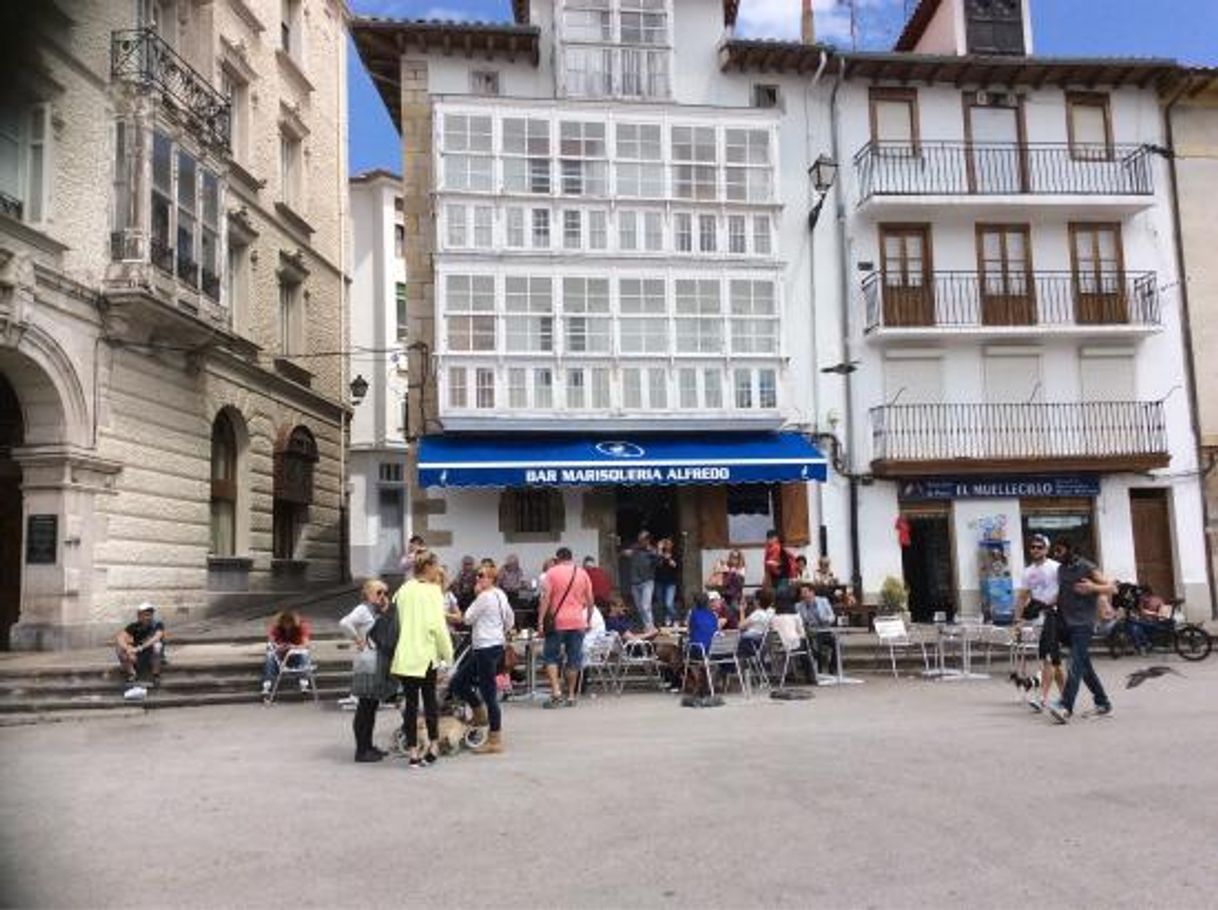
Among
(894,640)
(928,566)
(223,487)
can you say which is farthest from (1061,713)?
(223,487)

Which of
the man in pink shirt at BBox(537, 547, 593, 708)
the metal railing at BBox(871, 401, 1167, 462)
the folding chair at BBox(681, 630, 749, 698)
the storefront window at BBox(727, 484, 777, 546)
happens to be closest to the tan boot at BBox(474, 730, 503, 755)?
the man in pink shirt at BBox(537, 547, 593, 708)

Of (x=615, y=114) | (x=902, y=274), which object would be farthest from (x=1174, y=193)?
(x=615, y=114)

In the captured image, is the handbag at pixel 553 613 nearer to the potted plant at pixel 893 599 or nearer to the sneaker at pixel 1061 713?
the sneaker at pixel 1061 713

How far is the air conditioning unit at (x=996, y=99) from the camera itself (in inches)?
939

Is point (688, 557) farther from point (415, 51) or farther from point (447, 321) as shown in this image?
point (415, 51)

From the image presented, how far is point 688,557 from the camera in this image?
21.8 meters

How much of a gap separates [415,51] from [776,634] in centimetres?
1437

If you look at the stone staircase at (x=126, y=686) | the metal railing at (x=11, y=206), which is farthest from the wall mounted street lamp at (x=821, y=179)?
the metal railing at (x=11, y=206)

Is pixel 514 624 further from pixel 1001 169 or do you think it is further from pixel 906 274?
pixel 1001 169

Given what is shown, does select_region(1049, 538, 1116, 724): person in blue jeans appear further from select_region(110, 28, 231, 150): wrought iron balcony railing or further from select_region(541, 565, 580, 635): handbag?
select_region(110, 28, 231, 150): wrought iron balcony railing

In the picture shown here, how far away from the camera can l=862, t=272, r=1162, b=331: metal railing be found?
23.0 metres

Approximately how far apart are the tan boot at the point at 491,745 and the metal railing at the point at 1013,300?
15.4 metres

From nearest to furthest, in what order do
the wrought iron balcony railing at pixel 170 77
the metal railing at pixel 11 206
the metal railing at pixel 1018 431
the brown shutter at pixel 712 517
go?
1. the metal railing at pixel 11 206
2. the wrought iron balcony railing at pixel 170 77
3. the brown shutter at pixel 712 517
4. the metal railing at pixel 1018 431

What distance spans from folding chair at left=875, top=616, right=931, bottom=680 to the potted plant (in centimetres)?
411
